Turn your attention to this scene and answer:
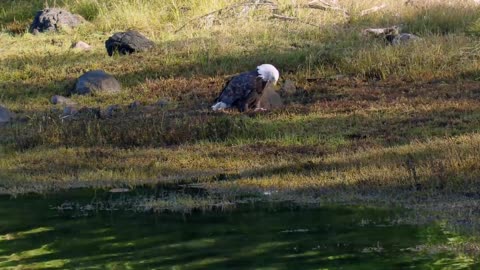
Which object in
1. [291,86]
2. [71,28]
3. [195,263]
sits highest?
[71,28]

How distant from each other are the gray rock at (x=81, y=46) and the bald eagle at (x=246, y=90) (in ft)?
19.9

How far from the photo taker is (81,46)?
2189 cm

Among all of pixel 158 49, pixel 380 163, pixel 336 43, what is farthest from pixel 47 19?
pixel 380 163

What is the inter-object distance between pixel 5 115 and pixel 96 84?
6.64 ft

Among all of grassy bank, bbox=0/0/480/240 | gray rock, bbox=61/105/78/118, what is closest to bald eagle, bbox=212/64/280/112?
grassy bank, bbox=0/0/480/240

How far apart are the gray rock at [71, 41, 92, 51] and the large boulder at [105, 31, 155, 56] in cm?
98

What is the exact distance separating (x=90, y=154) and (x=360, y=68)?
6260 millimetres

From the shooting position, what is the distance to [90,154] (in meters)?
13.6

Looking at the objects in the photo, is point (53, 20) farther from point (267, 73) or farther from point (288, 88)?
point (267, 73)

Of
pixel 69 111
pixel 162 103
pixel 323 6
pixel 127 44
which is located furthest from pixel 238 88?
pixel 323 6

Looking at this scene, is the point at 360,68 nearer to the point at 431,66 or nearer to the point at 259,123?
the point at 431,66

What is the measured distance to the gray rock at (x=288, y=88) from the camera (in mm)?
17375

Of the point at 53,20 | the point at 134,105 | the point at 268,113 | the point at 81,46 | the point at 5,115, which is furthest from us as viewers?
the point at 53,20

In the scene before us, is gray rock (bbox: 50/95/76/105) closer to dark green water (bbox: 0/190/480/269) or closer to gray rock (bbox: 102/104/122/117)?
gray rock (bbox: 102/104/122/117)
